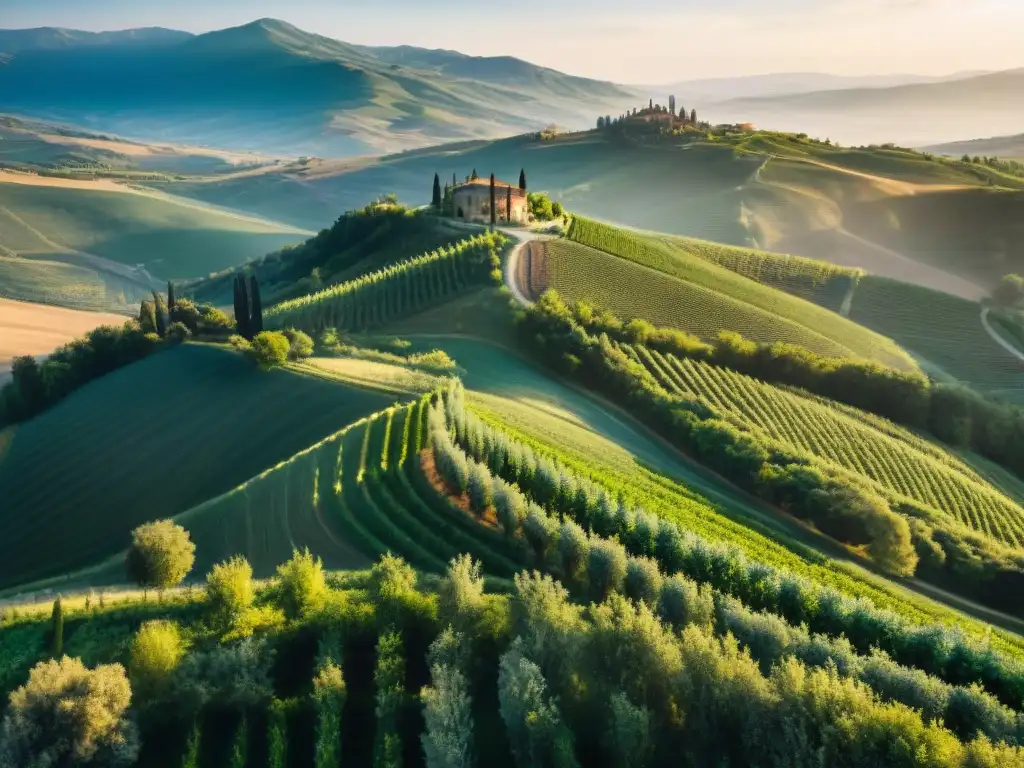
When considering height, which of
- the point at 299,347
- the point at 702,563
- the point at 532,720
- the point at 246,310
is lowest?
the point at 702,563

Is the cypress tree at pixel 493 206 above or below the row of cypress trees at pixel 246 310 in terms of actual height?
above

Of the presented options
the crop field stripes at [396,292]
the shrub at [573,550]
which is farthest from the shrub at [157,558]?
the crop field stripes at [396,292]

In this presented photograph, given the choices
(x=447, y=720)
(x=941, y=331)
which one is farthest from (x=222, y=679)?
(x=941, y=331)

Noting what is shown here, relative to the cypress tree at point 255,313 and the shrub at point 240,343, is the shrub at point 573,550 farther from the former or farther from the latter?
the cypress tree at point 255,313

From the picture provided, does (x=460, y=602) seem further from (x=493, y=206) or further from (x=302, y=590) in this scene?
(x=493, y=206)

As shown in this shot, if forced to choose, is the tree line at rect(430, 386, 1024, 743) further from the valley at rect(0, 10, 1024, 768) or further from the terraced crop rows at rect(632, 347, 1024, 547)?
the terraced crop rows at rect(632, 347, 1024, 547)
